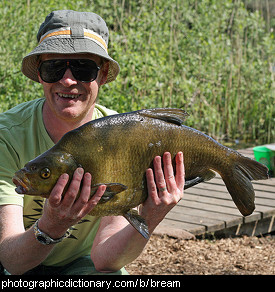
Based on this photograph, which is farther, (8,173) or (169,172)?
(8,173)

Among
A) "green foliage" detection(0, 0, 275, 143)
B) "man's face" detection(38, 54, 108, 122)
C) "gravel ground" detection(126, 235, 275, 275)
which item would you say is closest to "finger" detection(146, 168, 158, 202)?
"man's face" detection(38, 54, 108, 122)

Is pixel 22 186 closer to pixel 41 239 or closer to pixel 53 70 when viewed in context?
pixel 41 239

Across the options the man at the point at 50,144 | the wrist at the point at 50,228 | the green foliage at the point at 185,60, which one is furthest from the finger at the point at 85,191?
the green foliage at the point at 185,60

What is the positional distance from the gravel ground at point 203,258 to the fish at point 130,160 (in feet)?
6.39

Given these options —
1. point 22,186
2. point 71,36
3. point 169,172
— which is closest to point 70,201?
point 22,186

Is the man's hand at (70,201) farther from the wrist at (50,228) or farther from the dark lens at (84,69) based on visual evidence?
the dark lens at (84,69)

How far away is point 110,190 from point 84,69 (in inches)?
30.2

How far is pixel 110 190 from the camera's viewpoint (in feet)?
6.96

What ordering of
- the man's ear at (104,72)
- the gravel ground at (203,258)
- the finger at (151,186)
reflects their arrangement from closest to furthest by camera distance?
the finger at (151,186), the man's ear at (104,72), the gravel ground at (203,258)

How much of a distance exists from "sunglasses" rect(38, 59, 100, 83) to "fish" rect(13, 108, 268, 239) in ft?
1.76

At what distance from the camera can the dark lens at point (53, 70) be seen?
2.62 meters

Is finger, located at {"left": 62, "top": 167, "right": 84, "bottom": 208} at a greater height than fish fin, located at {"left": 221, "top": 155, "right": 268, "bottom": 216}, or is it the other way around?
finger, located at {"left": 62, "top": 167, "right": 84, "bottom": 208}

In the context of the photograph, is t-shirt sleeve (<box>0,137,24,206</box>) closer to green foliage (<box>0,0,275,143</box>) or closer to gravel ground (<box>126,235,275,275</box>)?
gravel ground (<box>126,235,275,275</box>)

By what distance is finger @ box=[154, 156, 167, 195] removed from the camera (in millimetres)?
2230
